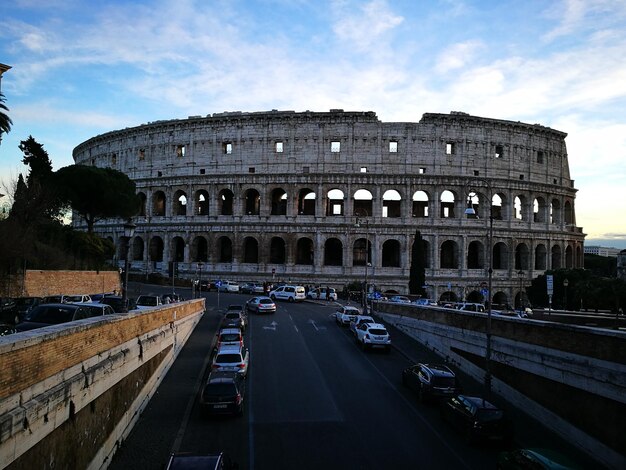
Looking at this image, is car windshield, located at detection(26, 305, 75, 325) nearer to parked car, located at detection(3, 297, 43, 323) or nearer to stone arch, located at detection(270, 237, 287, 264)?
parked car, located at detection(3, 297, 43, 323)

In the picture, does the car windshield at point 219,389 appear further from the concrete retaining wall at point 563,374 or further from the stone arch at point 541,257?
the stone arch at point 541,257

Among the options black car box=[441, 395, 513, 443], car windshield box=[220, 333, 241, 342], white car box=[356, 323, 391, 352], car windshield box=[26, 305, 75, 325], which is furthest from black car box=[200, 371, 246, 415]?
white car box=[356, 323, 391, 352]

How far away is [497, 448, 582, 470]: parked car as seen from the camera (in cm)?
1112

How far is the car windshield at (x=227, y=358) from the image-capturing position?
2091cm

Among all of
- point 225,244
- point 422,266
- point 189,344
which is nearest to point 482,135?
point 422,266

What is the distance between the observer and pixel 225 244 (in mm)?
69250

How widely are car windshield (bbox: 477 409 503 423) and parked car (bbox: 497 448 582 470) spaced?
2225mm

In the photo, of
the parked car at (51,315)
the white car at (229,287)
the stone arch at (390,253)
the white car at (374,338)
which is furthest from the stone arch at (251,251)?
the parked car at (51,315)

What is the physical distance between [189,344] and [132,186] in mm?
36744

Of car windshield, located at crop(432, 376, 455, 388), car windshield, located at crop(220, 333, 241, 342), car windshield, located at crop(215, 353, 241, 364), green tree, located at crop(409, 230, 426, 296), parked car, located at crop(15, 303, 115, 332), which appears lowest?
car windshield, located at crop(432, 376, 455, 388)

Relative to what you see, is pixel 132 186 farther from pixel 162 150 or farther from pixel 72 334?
pixel 72 334

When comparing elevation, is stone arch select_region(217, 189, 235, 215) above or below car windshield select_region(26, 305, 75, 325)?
above

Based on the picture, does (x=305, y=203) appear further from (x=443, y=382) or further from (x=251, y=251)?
(x=443, y=382)

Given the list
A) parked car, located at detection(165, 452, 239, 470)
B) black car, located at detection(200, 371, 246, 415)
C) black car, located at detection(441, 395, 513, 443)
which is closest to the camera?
parked car, located at detection(165, 452, 239, 470)
